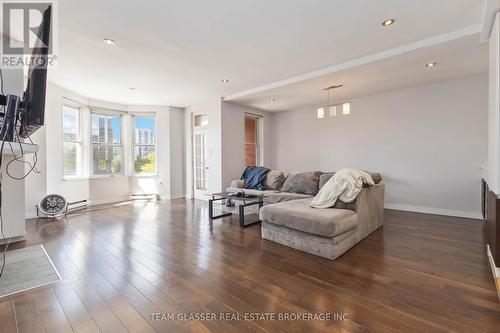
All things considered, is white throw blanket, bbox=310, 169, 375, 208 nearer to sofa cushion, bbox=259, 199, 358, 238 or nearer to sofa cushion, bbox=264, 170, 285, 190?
sofa cushion, bbox=259, 199, 358, 238

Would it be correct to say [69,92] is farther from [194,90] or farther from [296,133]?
[296,133]

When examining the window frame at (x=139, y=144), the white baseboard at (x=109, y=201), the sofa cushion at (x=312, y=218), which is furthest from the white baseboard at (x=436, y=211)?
the white baseboard at (x=109, y=201)

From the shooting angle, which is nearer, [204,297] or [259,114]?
[204,297]

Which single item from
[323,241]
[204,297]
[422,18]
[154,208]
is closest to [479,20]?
[422,18]

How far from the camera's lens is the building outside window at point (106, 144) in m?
5.93

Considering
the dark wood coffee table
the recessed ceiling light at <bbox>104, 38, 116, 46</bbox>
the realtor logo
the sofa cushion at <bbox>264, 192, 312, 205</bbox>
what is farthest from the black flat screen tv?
the sofa cushion at <bbox>264, 192, 312, 205</bbox>

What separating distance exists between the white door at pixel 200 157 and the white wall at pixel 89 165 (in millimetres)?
455

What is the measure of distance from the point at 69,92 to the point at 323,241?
606 cm

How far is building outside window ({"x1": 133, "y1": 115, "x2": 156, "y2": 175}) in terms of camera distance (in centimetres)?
656

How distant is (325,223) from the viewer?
97.3 inches

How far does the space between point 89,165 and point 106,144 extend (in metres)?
0.70

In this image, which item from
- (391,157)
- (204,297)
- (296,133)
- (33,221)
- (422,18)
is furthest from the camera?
(296,133)

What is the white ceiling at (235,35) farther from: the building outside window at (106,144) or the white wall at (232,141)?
the building outside window at (106,144)

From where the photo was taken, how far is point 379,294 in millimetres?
1843
